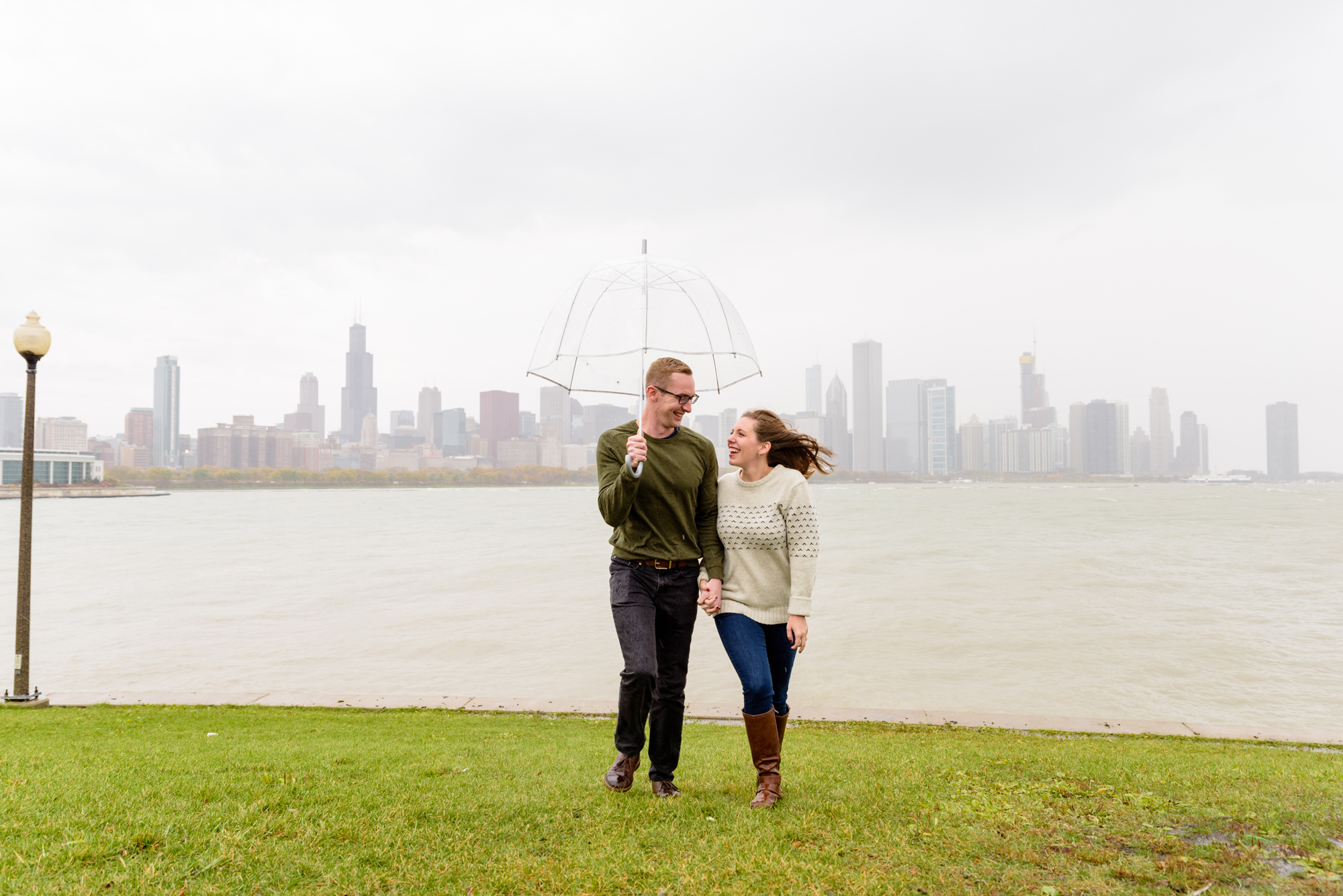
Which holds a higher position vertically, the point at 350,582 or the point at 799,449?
the point at 799,449

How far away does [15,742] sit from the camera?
610cm

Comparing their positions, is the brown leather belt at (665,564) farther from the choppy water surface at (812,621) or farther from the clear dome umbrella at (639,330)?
the choppy water surface at (812,621)

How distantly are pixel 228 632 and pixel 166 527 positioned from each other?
170 ft

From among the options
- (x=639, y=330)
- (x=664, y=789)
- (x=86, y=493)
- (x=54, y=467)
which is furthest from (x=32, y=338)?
(x=54, y=467)

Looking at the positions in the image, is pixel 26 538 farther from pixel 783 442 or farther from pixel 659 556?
pixel 783 442

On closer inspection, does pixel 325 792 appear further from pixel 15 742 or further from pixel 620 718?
pixel 15 742

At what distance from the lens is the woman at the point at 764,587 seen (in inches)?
157

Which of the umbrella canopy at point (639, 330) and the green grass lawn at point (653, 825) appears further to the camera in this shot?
the umbrella canopy at point (639, 330)

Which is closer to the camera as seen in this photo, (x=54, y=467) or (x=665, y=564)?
(x=665, y=564)

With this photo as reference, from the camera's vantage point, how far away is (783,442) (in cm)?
428

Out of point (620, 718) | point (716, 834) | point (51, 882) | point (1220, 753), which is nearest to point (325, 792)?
point (51, 882)

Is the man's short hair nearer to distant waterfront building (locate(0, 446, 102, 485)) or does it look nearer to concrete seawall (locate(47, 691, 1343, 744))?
concrete seawall (locate(47, 691, 1343, 744))

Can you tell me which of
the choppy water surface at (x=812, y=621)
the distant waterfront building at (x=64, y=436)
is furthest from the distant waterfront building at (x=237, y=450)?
the choppy water surface at (x=812, y=621)

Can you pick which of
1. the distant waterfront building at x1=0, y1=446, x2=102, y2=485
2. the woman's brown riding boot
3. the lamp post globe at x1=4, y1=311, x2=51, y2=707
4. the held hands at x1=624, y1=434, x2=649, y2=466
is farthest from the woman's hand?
the distant waterfront building at x1=0, y1=446, x2=102, y2=485
